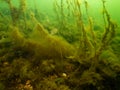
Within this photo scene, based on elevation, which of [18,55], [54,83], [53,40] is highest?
[53,40]

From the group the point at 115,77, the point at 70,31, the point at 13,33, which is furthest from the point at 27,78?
the point at 70,31

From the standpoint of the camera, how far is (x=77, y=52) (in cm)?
623

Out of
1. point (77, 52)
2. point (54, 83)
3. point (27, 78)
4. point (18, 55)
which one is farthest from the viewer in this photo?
point (18, 55)

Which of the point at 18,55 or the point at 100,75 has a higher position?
the point at 18,55

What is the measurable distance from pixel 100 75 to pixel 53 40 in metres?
Result: 1.80

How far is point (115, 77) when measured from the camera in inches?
214

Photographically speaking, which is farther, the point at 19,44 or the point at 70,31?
the point at 70,31

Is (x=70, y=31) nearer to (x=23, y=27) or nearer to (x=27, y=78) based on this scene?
(x=23, y=27)

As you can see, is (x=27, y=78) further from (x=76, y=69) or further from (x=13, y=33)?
(x=13, y=33)

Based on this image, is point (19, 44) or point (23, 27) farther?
point (23, 27)

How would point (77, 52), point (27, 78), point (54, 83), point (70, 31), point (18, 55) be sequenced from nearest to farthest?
point (54, 83) → point (27, 78) → point (77, 52) → point (18, 55) → point (70, 31)

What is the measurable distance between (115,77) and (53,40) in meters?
2.16

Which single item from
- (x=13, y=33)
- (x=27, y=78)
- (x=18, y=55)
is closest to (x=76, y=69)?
(x=27, y=78)

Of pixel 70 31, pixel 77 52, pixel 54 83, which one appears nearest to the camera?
pixel 54 83
